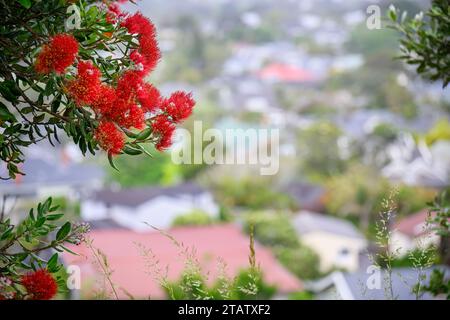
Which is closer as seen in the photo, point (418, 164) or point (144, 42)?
point (144, 42)

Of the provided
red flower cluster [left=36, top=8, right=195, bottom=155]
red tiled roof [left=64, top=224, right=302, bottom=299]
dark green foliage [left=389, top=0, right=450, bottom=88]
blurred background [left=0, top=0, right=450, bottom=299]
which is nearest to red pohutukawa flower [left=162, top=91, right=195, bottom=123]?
red flower cluster [left=36, top=8, right=195, bottom=155]

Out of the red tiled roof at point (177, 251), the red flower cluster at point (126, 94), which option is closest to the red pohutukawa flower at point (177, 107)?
the red flower cluster at point (126, 94)

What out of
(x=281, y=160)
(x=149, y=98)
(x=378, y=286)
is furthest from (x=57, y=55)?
(x=281, y=160)

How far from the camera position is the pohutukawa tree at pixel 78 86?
1064 millimetres

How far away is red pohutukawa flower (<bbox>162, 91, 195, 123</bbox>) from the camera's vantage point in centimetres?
113

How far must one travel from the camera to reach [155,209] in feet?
63.5

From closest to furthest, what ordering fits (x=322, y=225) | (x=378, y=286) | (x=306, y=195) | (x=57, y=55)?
(x=57, y=55)
(x=378, y=286)
(x=322, y=225)
(x=306, y=195)

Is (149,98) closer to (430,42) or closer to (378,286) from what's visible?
(430,42)

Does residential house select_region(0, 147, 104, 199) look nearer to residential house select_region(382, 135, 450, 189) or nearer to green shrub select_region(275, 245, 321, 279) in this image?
green shrub select_region(275, 245, 321, 279)

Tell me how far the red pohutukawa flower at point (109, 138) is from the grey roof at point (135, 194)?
18.4 metres

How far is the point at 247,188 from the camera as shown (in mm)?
21000

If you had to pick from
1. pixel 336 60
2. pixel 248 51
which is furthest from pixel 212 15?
pixel 336 60

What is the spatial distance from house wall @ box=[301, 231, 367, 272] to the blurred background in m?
0.04

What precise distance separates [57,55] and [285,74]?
29554 millimetres
